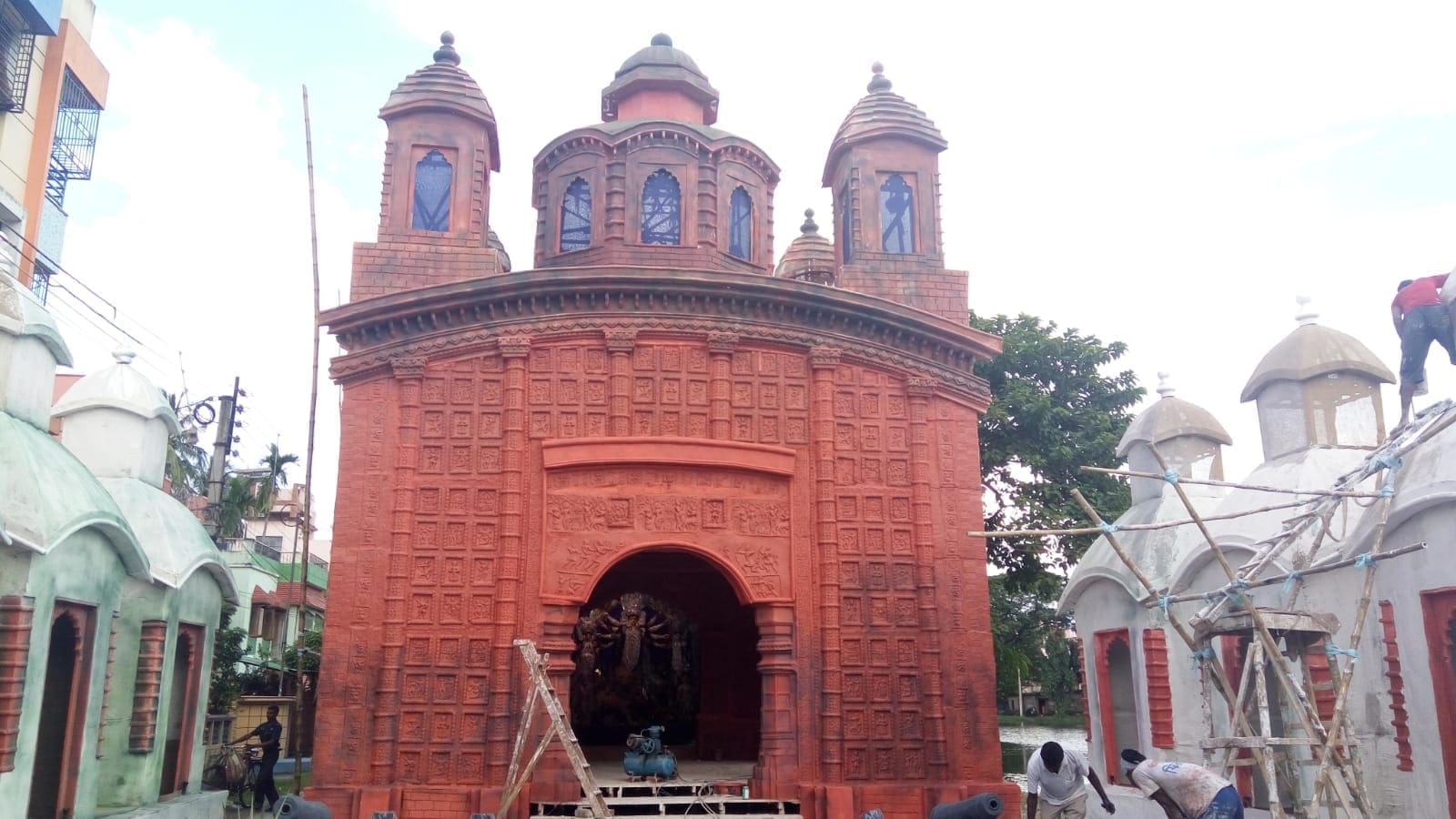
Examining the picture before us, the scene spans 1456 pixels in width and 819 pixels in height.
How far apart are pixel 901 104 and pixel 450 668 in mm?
10239

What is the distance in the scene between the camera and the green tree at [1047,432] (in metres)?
22.1

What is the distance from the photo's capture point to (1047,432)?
22.8 m

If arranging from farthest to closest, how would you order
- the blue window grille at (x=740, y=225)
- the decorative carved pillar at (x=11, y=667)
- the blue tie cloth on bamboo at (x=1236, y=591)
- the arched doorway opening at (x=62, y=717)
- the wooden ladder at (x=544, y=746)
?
the blue window grille at (x=740, y=225), the arched doorway opening at (x=62, y=717), the wooden ladder at (x=544, y=746), the decorative carved pillar at (x=11, y=667), the blue tie cloth on bamboo at (x=1236, y=591)

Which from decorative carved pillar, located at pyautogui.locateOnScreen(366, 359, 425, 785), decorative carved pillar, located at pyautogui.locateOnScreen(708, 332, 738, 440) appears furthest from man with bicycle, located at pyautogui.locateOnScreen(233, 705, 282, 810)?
decorative carved pillar, located at pyautogui.locateOnScreen(708, 332, 738, 440)

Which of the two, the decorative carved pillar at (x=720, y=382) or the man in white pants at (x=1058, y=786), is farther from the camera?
the decorative carved pillar at (x=720, y=382)

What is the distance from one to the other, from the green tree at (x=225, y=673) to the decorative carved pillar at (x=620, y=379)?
→ 12.4 metres

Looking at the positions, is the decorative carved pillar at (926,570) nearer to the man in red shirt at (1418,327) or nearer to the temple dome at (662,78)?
the man in red shirt at (1418,327)

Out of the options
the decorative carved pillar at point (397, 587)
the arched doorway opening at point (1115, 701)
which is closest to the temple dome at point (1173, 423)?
the arched doorway opening at point (1115, 701)

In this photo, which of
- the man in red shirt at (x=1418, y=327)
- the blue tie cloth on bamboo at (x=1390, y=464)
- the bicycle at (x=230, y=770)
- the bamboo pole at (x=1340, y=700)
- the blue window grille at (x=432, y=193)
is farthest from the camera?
the bicycle at (x=230, y=770)

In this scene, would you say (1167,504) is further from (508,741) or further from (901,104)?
(508,741)

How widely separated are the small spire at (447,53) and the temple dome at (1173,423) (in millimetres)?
11284

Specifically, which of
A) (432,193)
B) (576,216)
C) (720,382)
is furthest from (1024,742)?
(432,193)

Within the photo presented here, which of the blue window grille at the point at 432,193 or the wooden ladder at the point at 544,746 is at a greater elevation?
the blue window grille at the point at 432,193

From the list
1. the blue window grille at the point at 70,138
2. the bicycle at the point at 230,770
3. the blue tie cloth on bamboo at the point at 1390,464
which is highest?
the blue window grille at the point at 70,138
